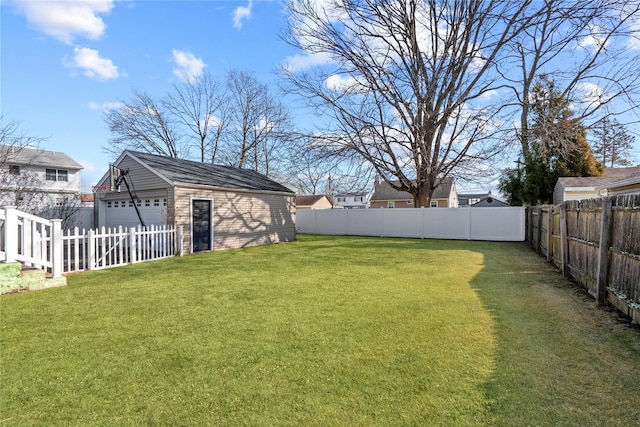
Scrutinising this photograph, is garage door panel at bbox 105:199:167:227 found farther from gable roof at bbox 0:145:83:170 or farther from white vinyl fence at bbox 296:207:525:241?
gable roof at bbox 0:145:83:170

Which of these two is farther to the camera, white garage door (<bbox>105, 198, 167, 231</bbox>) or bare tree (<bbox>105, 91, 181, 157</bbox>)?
bare tree (<bbox>105, 91, 181, 157</bbox>)

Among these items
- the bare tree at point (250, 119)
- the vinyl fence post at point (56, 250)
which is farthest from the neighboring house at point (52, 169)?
the vinyl fence post at point (56, 250)

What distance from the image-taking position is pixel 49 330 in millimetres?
3623

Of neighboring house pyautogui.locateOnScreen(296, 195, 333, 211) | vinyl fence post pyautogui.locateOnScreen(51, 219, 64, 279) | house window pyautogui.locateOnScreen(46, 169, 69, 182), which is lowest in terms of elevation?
vinyl fence post pyautogui.locateOnScreen(51, 219, 64, 279)

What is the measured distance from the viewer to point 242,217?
13.0 meters

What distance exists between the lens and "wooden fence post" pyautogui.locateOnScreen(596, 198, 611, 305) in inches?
176

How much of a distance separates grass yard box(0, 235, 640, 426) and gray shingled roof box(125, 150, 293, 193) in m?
6.10

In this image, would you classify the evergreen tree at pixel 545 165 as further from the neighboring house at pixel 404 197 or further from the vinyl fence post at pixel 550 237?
the neighboring house at pixel 404 197

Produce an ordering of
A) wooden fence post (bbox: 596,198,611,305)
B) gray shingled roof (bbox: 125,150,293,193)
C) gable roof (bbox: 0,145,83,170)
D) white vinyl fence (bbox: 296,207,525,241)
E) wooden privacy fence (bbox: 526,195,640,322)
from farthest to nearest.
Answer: gable roof (bbox: 0,145,83,170) < white vinyl fence (bbox: 296,207,525,241) < gray shingled roof (bbox: 125,150,293,193) < wooden fence post (bbox: 596,198,611,305) < wooden privacy fence (bbox: 526,195,640,322)

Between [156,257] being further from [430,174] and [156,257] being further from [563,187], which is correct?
[563,187]

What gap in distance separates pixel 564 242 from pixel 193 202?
10.5 metres

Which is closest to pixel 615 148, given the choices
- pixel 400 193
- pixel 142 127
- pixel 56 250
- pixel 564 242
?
pixel 400 193

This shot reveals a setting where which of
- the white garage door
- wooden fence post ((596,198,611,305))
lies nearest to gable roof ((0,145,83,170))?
the white garage door

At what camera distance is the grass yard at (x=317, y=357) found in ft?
6.95
